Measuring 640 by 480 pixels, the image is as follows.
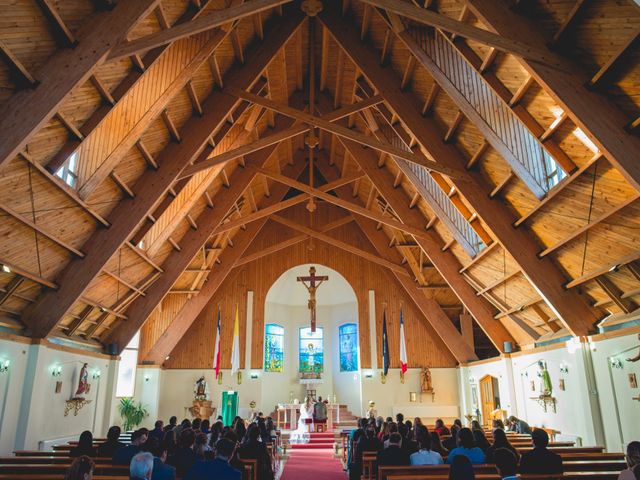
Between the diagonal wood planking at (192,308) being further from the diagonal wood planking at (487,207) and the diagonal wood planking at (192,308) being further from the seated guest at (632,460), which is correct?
the seated guest at (632,460)

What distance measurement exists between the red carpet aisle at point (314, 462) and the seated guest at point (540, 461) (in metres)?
5.24

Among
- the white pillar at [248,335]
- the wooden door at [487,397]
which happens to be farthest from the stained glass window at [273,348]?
the wooden door at [487,397]

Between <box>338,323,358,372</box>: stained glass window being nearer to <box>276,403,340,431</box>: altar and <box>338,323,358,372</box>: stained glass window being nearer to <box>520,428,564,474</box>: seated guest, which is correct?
<box>276,403,340,431</box>: altar

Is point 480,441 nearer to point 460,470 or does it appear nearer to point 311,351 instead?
point 460,470

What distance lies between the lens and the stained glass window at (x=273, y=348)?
55.0 ft

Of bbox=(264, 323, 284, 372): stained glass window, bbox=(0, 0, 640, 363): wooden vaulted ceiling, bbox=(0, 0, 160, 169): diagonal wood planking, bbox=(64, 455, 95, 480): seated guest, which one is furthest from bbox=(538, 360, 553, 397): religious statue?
bbox=(0, 0, 160, 169): diagonal wood planking

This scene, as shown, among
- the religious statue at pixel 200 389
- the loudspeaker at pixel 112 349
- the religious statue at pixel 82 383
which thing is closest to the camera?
the religious statue at pixel 82 383

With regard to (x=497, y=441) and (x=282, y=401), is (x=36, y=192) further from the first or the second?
(x=282, y=401)

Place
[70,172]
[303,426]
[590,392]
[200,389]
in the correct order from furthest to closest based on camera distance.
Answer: [200,389], [303,426], [590,392], [70,172]

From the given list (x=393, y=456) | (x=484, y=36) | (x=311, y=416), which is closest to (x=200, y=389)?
(x=311, y=416)

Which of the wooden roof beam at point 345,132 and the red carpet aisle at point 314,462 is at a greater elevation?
the wooden roof beam at point 345,132

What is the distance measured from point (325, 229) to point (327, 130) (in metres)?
6.64

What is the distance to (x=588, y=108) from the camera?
5.68 meters

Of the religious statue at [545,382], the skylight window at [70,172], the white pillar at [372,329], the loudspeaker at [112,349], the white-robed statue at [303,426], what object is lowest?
the white-robed statue at [303,426]
